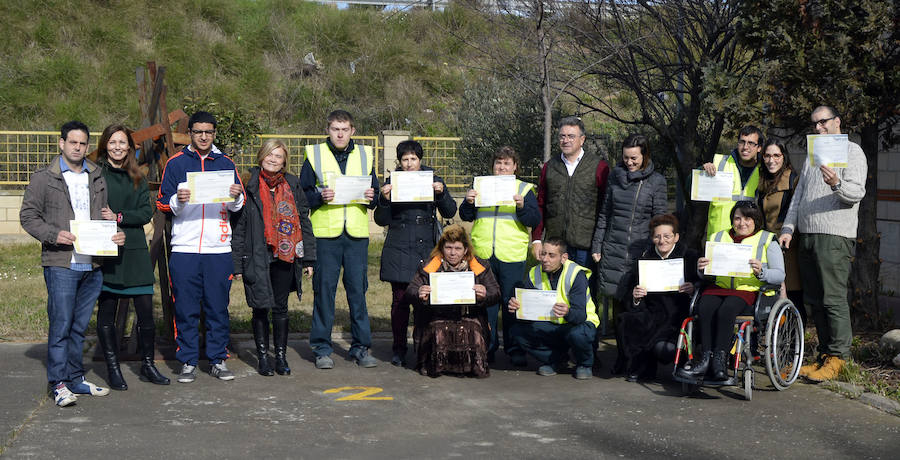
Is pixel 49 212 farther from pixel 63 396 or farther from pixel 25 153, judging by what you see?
pixel 25 153

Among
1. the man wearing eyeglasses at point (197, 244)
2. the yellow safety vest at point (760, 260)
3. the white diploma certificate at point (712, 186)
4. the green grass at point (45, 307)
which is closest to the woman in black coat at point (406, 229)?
the man wearing eyeglasses at point (197, 244)

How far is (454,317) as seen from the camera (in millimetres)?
7816

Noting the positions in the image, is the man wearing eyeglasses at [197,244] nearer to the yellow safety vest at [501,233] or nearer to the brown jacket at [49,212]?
the brown jacket at [49,212]

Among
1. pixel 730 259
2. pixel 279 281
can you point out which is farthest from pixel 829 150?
pixel 279 281

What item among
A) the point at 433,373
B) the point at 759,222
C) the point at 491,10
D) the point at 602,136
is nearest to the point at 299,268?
the point at 433,373

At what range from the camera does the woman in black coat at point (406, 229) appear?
7.93 metres

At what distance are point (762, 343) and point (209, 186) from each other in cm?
424

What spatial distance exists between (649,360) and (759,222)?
1358mm

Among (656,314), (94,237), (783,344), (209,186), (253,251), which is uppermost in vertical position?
(209,186)

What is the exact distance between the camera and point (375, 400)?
6891mm

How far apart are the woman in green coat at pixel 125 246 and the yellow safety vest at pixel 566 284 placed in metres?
3.04

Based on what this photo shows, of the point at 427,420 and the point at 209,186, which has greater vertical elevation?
the point at 209,186

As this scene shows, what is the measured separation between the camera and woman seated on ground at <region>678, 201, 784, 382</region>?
6.92 m

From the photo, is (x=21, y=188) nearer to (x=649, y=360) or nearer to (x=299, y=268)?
(x=299, y=268)
